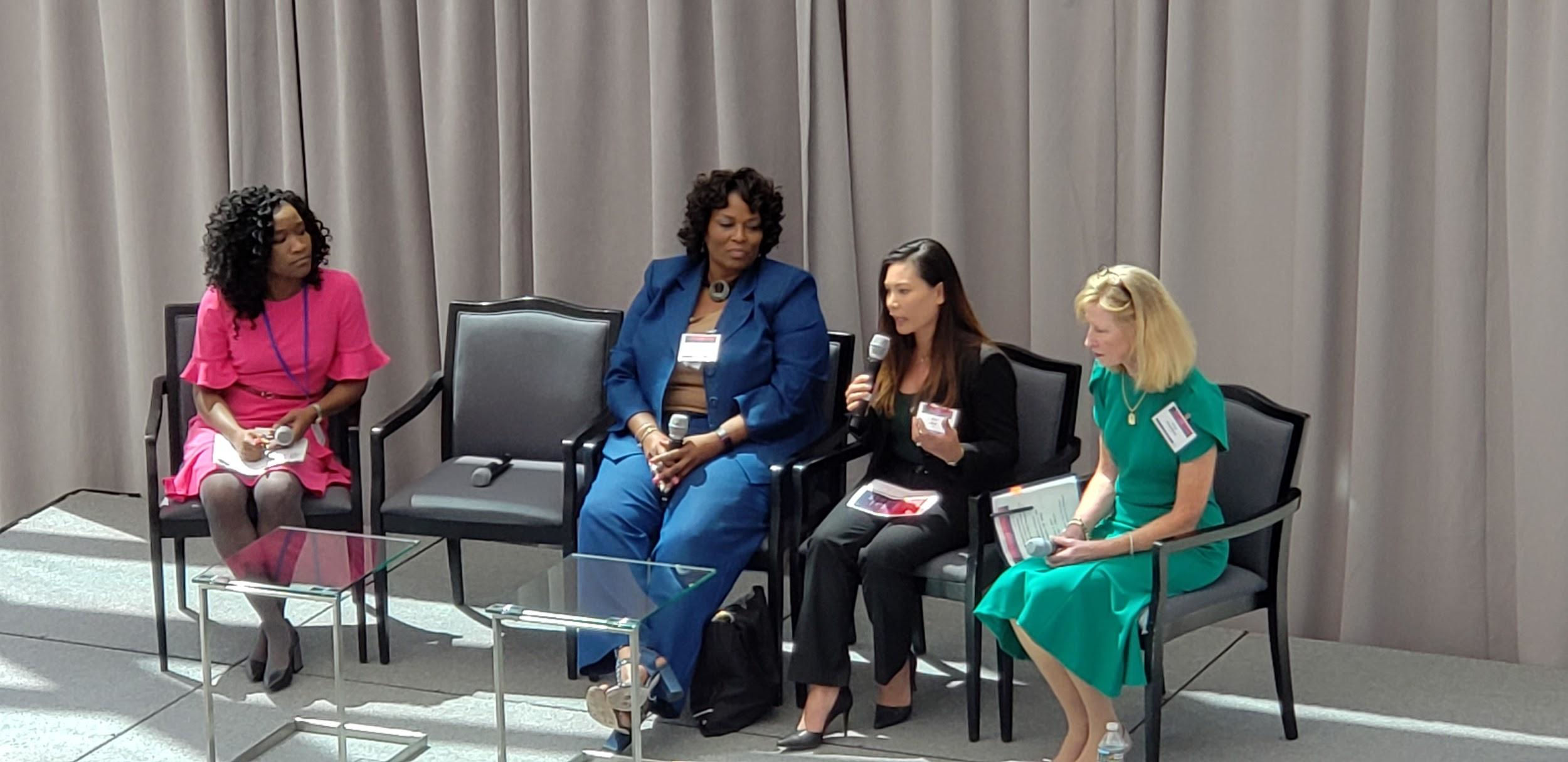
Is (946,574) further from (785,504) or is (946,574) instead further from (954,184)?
(954,184)

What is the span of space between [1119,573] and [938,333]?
31.5 inches

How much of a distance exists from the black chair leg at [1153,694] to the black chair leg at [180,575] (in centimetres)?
269

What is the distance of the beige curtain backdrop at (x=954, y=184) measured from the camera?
16.3 feet

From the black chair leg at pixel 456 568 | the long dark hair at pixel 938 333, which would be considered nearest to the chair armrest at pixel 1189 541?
the long dark hair at pixel 938 333

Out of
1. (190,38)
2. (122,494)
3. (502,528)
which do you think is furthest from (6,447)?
(502,528)

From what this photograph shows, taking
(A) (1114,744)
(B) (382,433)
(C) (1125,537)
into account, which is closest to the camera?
(A) (1114,744)

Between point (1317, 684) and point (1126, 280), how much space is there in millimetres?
1356

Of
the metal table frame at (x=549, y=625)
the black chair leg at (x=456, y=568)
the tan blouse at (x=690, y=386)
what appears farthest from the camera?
the black chair leg at (x=456, y=568)

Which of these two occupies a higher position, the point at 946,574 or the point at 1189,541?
the point at 1189,541

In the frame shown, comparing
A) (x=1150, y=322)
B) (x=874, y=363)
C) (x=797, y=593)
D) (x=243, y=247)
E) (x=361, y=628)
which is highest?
(x=243, y=247)

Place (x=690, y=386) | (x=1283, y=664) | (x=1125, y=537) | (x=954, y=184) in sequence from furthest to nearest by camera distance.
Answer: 1. (x=954, y=184)
2. (x=690, y=386)
3. (x=1283, y=664)
4. (x=1125, y=537)

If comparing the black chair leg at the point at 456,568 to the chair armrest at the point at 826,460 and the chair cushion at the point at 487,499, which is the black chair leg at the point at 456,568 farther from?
the chair armrest at the point at 826,460

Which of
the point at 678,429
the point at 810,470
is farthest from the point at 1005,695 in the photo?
the point at 678,429

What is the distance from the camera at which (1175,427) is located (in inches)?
172
